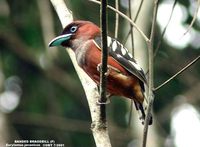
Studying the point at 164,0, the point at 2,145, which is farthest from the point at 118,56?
the point at 164,0

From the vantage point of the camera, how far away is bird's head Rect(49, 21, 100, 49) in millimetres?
4516

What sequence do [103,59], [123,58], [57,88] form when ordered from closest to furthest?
[103,59], [123,58], [57,88]

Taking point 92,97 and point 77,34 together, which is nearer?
point 92,97

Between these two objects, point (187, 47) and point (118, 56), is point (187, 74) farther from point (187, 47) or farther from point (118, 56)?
point (118, 56)

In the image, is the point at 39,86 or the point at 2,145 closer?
the point at 2,145

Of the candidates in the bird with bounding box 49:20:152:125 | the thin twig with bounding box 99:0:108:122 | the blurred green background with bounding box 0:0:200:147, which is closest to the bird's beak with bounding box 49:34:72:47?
the bird with bounding box 49:20:152:125

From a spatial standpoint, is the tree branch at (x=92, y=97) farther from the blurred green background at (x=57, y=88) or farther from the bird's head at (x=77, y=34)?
the blurred green background at (x=57, y=88)

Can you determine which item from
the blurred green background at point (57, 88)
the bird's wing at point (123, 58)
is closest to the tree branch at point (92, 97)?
the bird's wing at point (123, 58)

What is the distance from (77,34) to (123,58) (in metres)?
0.39

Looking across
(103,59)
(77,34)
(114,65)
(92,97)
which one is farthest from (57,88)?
(103,59)

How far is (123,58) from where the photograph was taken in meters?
4.45

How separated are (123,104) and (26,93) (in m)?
1.41

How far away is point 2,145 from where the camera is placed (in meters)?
6.20

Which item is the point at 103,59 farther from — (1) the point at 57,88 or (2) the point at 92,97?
(1) the point at 57,88
